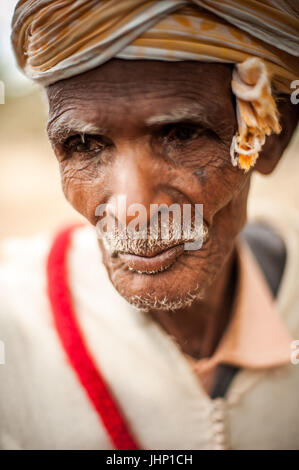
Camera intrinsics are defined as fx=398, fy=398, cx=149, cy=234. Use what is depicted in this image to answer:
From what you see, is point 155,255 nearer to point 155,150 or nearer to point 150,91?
point 155,150

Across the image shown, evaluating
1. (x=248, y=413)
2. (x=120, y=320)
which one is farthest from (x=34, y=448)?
(x=248, y=413)

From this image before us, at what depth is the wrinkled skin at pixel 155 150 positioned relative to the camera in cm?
116

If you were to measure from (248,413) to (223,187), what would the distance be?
97cm

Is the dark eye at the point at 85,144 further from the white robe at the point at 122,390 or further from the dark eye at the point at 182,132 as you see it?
the white robe at the point at 122,390

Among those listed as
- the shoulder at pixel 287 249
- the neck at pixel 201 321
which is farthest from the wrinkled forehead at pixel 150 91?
the shoulder at pixel 287 249

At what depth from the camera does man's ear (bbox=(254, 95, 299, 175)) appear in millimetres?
1454


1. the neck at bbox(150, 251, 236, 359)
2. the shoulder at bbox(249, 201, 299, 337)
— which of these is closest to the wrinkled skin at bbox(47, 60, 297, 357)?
the neck at bbox(150, 251, 236, 359)

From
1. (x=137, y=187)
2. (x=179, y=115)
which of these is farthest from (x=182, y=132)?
(x=137, y=187)

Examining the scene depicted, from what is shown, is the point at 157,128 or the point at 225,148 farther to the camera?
the point at 225,148

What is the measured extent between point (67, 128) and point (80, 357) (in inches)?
36.8

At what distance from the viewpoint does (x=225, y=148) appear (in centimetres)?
130

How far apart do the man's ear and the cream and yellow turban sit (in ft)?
0.47

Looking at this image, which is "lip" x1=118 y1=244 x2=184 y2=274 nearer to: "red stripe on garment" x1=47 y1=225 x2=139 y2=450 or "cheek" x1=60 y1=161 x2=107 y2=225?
"cheek" x1=60 y1=161 x2=107 y2=225
